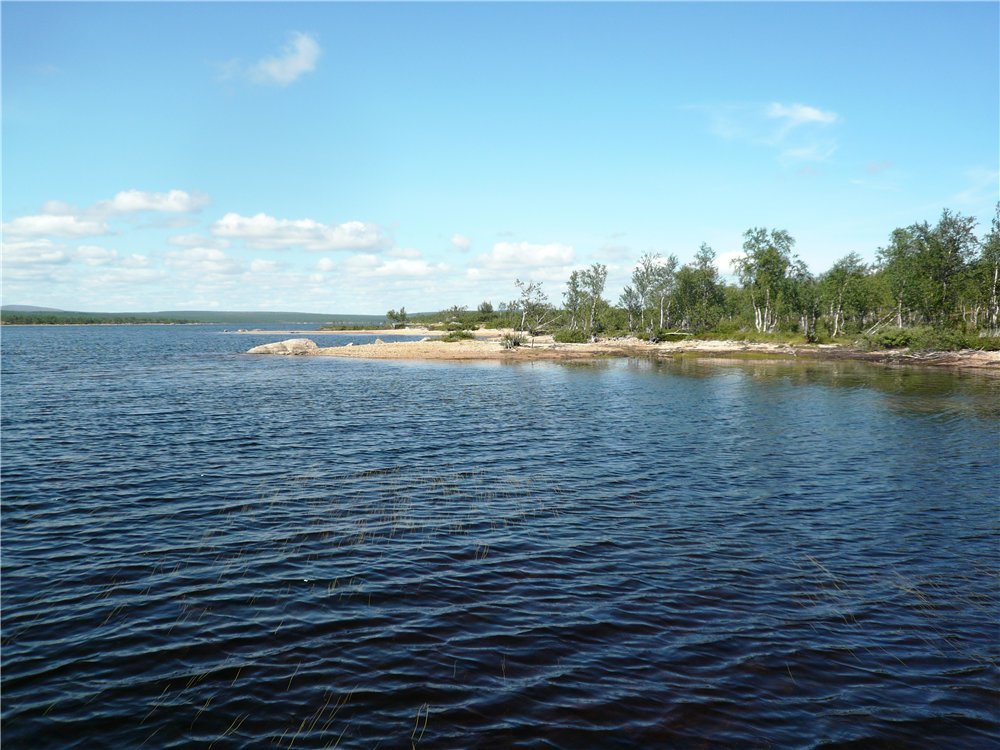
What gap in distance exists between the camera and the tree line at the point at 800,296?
95.6 m

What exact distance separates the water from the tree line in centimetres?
8056

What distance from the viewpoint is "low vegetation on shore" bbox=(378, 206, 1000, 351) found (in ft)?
310

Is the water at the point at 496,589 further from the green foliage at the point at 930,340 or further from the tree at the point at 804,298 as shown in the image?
the tree at the point at 804,298

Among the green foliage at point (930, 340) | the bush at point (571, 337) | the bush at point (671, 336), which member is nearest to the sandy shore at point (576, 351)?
the bush at point (671, 336)

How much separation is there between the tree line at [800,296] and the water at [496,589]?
80563 millimetres

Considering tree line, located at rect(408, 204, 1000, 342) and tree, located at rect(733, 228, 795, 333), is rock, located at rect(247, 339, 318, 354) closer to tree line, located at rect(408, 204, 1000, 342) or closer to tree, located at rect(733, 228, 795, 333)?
tree line, located at rect(408, 204, 1000, 342)

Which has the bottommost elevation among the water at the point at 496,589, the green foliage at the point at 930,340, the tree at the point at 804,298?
the water at the point at 496,589

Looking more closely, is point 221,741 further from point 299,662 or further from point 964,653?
point 964,653

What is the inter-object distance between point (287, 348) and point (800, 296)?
98.2 m

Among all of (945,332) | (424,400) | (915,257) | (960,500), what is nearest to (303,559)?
(960,500)

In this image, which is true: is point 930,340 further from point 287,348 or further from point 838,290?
point 287,348

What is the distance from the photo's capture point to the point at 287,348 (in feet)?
352

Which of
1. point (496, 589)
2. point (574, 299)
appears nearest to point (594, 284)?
point (574, 299)

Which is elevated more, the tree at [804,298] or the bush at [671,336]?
the tree at [804,298]
